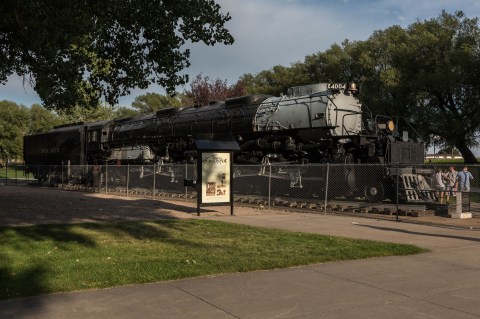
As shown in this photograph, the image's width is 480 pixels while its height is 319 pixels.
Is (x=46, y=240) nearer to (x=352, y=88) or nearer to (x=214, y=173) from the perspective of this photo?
(x=214, y=173)

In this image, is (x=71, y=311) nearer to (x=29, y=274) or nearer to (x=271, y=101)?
(x=29, y=274)

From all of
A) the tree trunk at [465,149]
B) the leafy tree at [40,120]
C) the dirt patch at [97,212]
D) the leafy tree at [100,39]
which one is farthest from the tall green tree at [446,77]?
the leafy tree at [40,120]

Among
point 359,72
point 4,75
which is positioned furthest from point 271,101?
point 359,72

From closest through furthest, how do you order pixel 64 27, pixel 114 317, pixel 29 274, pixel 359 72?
1. pixel 114 317
2. pixel 29 274
3. pixel 64 27
4. pixel 359 72

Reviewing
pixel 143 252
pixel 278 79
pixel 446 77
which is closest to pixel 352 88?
pixel 143 252

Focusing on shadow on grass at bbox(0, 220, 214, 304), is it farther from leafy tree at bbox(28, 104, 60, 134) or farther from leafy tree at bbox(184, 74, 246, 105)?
leafy tree at bbox(28, 104, 60, 134)

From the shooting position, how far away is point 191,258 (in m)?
7.66

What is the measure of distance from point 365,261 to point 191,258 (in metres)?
2.73

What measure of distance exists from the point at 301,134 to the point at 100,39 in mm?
8269

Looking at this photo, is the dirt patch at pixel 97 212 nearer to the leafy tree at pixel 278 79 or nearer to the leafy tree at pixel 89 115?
the leafy tree at pixel 278 79

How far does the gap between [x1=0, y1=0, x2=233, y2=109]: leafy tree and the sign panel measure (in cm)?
322

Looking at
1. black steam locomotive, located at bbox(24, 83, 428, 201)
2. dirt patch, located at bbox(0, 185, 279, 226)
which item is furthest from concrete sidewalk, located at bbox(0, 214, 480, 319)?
dirt patch, located at bbox(0, 185, 279, 226)

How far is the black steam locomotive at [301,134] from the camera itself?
16188 mm

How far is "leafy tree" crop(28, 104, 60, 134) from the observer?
81.0 m
